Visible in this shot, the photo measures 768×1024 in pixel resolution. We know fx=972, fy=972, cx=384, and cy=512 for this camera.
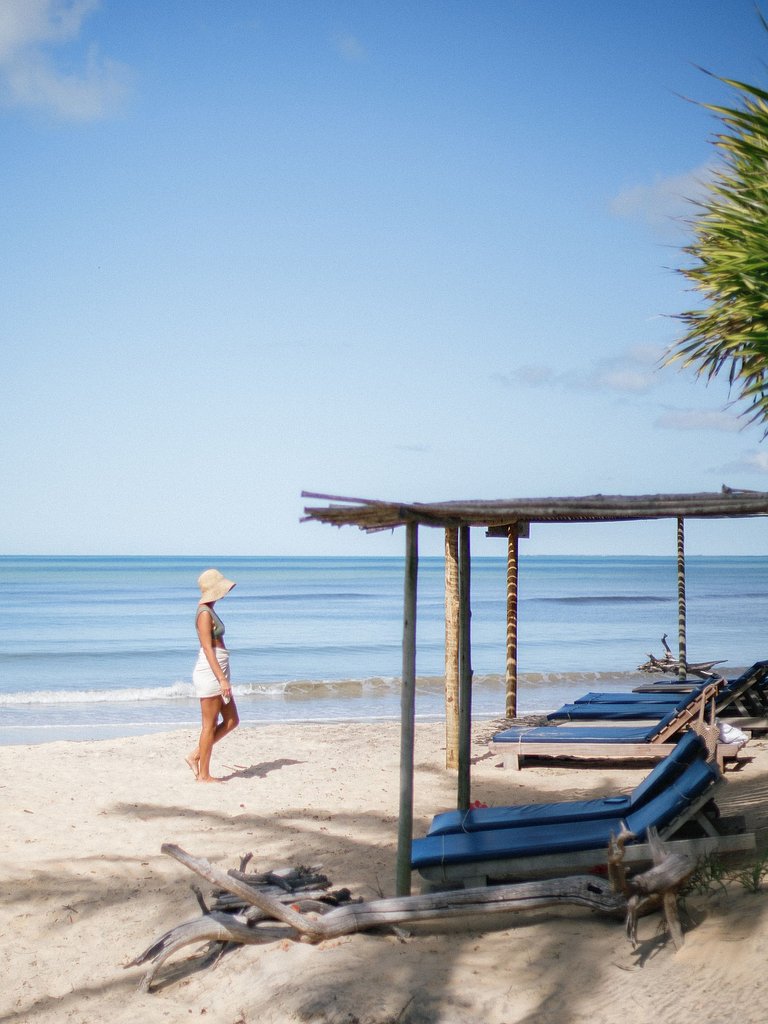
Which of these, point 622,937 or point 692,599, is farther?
point 692,599

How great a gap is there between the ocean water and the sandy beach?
5553mm

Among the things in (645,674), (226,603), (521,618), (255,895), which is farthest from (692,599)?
(255,895)

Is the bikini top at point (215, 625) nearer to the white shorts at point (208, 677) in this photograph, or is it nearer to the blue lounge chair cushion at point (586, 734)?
the white shorts at point (208, 677)

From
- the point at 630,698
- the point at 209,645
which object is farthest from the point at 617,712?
the point at 209,645

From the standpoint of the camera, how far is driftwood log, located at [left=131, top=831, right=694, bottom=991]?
13.4 feet

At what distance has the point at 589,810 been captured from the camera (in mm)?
5148

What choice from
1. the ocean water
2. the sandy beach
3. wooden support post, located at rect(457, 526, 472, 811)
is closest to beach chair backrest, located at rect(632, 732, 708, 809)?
the sandy beach

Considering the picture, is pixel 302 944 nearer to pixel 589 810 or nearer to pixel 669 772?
pixel 589 810

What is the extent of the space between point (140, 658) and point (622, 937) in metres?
19.3

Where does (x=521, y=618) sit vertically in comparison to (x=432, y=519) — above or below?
below

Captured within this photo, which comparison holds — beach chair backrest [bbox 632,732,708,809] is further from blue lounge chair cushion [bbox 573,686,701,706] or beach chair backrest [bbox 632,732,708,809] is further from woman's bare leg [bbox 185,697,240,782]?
blue lounge chair cushion [bbox 573,686,701,706]

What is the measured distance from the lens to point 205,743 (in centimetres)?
800

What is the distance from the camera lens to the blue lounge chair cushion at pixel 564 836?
4578 millimetres

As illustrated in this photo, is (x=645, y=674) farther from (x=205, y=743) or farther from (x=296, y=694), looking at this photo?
(x=205, y=743)
